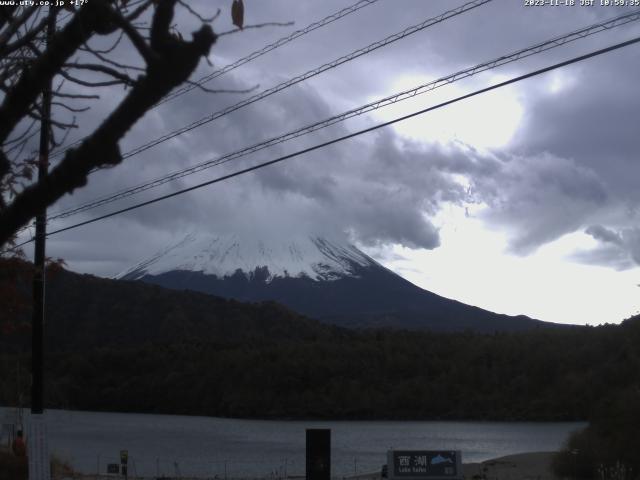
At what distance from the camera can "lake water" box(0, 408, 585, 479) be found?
39.7m

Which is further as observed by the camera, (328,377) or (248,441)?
(328,377)

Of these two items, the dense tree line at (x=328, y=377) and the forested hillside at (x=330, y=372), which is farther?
the dense tree line at (x=328, y=377)

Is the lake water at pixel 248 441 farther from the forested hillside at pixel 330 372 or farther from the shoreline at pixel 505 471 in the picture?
the forested hillside at pixel 330 372

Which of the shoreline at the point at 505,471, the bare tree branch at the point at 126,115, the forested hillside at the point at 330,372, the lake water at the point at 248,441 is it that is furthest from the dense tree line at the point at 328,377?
the bare tree branch at the point at 126,115

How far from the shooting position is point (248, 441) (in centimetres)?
5669

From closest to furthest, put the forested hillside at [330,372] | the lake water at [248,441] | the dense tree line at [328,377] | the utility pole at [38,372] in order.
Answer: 1. the utility pole at [38,372]
2. the lake water at [248,441]
3. the forested hillside at [330,372]
4. the dense tree line at [328,377]

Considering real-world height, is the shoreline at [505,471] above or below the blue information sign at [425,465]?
below

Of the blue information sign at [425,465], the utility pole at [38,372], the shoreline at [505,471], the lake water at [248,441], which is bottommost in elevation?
the lake water at [248,441]

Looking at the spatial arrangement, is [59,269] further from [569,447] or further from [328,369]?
[328,369]

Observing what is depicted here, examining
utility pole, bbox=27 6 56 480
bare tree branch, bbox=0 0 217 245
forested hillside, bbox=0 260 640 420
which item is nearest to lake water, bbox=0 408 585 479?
forested hillside, bbox=0 260 640 420

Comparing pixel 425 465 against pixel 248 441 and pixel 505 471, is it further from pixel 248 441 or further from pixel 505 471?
pixel 248 441

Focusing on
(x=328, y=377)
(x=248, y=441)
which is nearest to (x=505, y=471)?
(x=248, y=441)

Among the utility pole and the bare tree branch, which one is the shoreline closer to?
the utility pole

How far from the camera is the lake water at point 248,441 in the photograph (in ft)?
130
